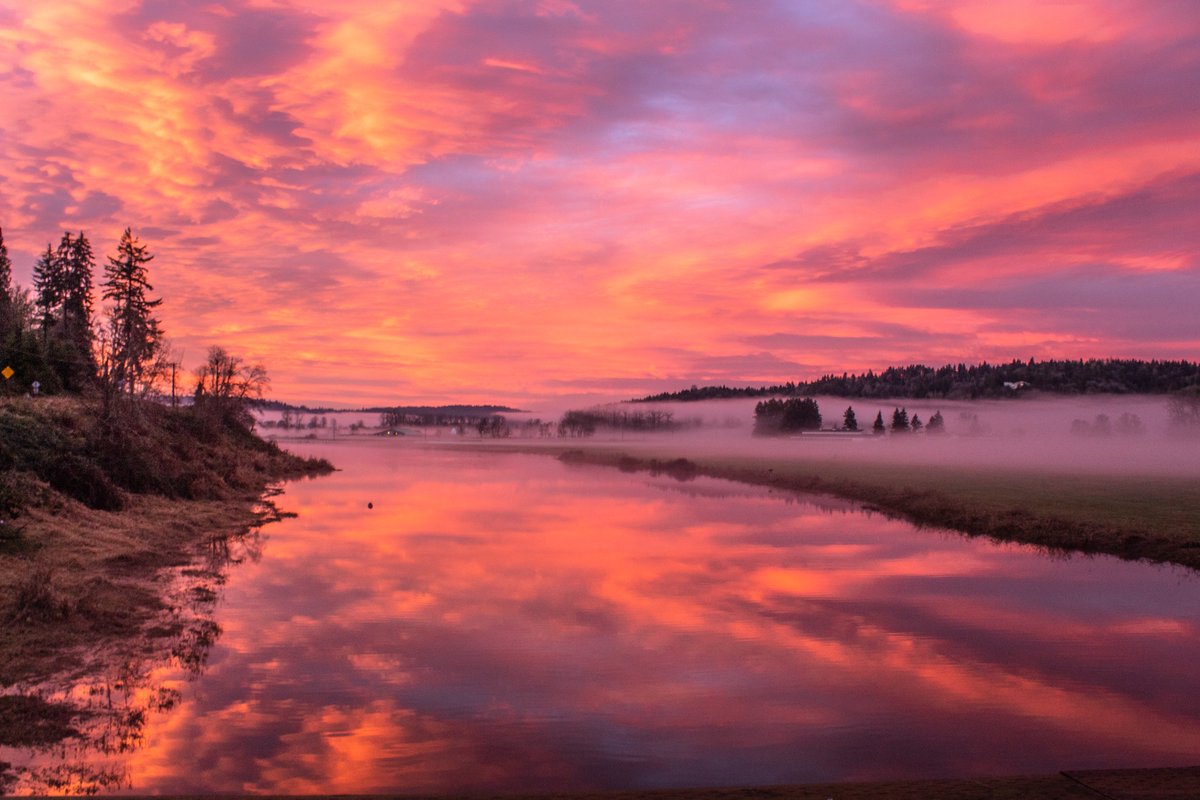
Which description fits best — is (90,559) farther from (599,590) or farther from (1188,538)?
(1188,538)

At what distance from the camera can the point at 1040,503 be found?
157 feet

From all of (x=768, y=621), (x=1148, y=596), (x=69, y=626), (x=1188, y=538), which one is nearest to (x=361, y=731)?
(x=69, y=626)

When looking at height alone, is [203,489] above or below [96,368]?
below

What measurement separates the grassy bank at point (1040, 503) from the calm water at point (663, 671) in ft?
11.0

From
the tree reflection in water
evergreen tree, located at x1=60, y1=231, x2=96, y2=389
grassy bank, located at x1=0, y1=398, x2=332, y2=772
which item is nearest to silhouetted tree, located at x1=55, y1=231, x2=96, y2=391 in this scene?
evergreen tree, located at x1=60, y1=231, x2=96, y2=389

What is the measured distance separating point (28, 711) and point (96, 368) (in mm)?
71835

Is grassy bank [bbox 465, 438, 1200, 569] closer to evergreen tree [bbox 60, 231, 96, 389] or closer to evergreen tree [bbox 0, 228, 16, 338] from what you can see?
evergreen tree [bbox 0, 228, 16, 338]

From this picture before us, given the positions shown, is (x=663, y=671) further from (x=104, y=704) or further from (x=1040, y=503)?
(x=1040, y=503)

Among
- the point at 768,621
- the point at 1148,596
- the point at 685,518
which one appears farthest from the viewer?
the point at 685,518

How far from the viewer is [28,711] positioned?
13227mm

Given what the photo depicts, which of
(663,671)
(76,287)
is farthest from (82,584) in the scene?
(76,287)

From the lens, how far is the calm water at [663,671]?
1283 cm

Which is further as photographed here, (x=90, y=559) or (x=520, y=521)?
(x=520, y=521)

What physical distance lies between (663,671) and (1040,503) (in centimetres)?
3801
